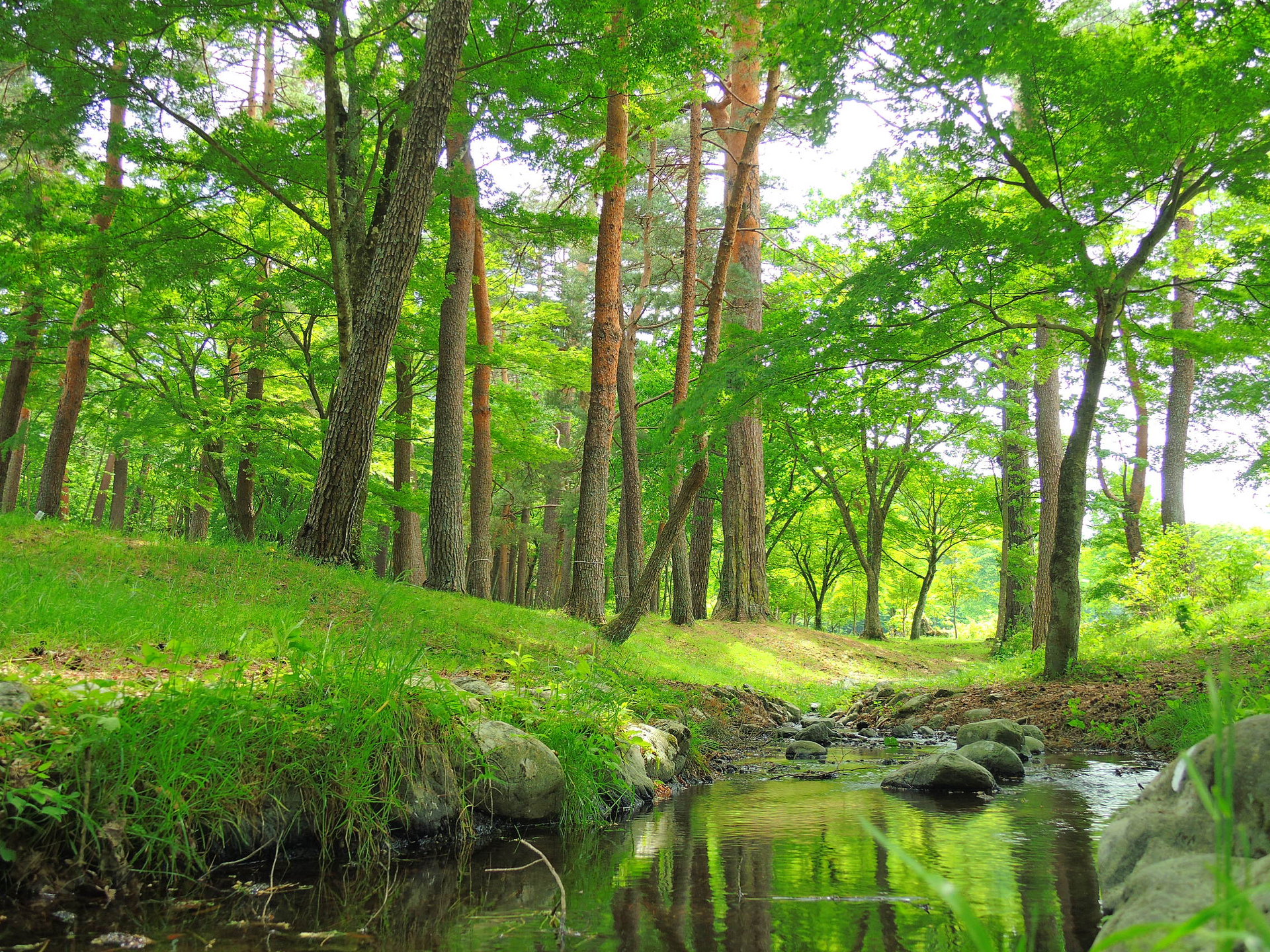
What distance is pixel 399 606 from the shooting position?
771 centimetres

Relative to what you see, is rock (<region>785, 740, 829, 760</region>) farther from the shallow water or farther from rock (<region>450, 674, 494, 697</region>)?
rock (<region>450, 674, 494, 697</region>)

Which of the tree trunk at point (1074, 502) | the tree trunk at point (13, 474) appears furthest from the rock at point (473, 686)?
the tree trunk at point (13, 474)

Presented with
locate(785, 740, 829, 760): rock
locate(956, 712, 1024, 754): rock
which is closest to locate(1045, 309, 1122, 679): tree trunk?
locate(956, 712, 1024, 754): rock

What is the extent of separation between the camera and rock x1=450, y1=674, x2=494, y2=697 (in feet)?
16.3

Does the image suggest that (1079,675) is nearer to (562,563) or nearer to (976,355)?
(976,355)

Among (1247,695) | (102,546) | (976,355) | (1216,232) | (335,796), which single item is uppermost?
(1216,232)

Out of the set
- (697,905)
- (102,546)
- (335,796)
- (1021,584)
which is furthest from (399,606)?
(1021,584)

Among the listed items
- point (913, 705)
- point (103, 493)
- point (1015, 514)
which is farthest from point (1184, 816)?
point (103, 493)

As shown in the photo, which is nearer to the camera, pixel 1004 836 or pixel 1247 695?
pixel 1004 836

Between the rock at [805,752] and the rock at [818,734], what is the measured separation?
22.7 inches

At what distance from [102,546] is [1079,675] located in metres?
10.6

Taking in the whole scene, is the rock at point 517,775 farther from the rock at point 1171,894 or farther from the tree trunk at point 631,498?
the tree trunk at point 631,498

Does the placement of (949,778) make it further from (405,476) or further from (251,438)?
(405,476)

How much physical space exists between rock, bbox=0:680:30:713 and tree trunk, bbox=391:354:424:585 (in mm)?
11007
